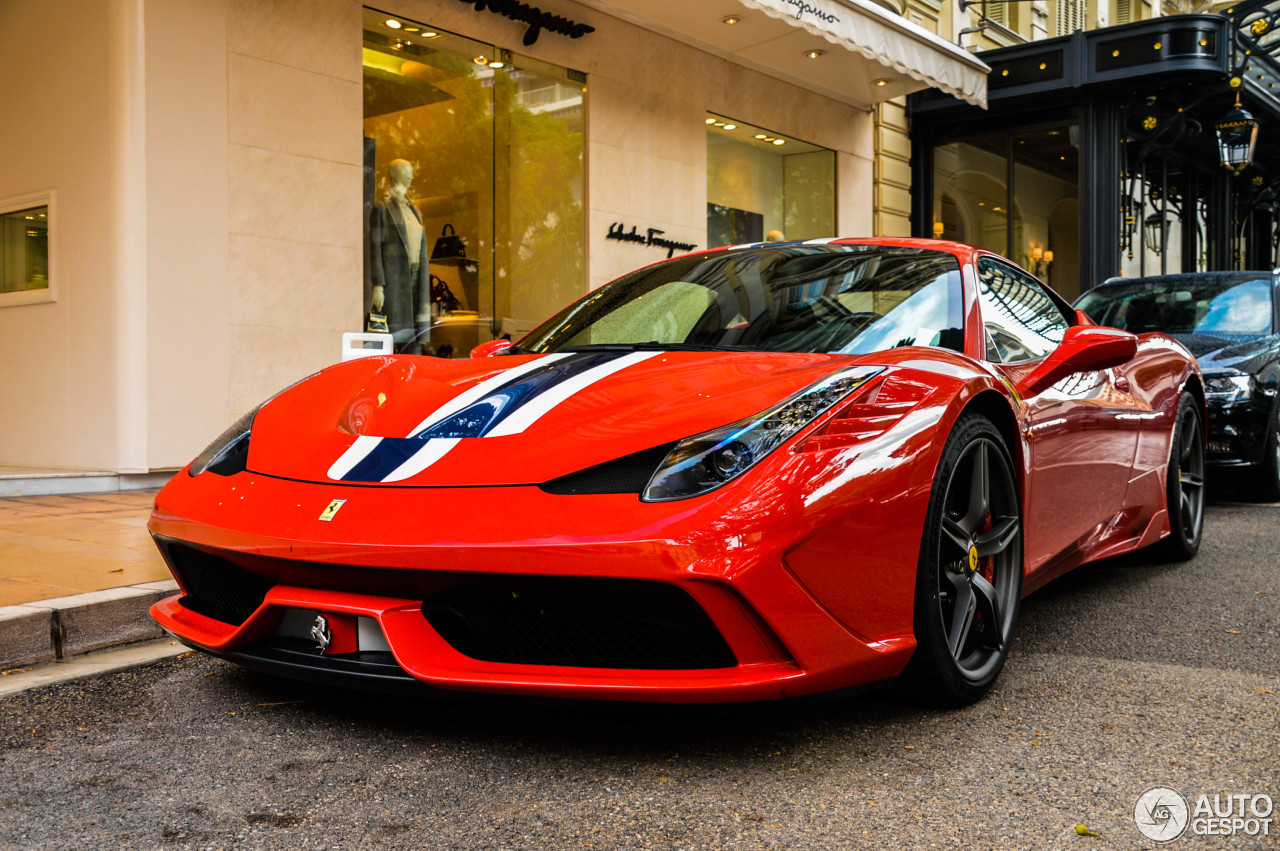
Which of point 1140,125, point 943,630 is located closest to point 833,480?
point 943,630

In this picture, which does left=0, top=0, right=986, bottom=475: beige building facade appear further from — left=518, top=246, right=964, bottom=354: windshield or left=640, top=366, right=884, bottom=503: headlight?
left=640, top=366, right=884, bottom=503: headlight

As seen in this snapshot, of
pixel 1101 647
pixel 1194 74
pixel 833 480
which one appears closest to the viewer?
pixel 833 480

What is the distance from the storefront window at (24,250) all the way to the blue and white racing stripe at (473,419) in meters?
5.67

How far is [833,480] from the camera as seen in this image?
2109 millimetres

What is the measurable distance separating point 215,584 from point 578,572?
3.24ft

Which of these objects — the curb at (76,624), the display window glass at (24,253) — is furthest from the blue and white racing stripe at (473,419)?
the display window glass at (24,253)

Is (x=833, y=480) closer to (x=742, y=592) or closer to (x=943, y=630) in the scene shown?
(x=742, y=592)

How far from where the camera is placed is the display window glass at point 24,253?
7.08m

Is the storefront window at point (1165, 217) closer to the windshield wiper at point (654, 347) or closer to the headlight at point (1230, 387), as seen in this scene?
the headlight at point (1230, 387)

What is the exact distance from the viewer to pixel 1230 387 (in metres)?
6.50

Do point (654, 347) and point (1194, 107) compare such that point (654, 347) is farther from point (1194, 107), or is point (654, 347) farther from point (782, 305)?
point (1194, 107)

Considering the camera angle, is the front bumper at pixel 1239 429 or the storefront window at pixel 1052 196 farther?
the storefront window at pixel 1052 196

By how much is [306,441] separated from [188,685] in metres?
0.74

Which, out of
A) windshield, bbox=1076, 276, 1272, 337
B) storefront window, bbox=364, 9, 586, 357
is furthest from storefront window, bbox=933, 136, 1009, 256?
windshield, bbox=1076, 276, 1272, 337
